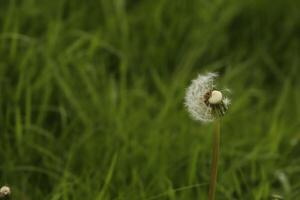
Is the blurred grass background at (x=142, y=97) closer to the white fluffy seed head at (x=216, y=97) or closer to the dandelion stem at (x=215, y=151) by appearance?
the dandelion stem at (x=215, y=151)

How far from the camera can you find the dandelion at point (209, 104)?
1.53 metres

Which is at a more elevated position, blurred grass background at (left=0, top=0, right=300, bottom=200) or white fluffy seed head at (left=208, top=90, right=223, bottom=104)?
blurred grass background at (left=0, top=0, right=300, bottom=200)

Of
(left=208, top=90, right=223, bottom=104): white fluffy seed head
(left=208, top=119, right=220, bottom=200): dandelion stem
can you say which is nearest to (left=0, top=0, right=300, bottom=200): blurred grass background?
(left=208, top=119, right=220, bottom=200): dandelion stem

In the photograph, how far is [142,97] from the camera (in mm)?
2680

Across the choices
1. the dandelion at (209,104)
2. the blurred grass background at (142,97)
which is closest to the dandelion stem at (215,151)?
the dandelion at (209,104)

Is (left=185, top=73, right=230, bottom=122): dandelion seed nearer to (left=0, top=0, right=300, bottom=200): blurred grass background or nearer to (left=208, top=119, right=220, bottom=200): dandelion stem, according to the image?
(left=208, top=119, right=220, bottom=200): dandelion stem

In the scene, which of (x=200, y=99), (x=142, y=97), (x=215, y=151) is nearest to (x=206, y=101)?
(x=200, y=99)

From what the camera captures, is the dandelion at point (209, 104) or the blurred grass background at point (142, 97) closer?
the dandelion at point (209, 104)

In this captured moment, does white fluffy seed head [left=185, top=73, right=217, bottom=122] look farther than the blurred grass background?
No

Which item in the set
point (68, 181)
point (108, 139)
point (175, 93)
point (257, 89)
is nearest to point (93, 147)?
point (108, 139)

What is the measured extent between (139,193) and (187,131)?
0.44m

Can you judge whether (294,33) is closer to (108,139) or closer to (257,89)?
(257,89)

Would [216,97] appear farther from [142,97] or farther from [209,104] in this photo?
[142,97]

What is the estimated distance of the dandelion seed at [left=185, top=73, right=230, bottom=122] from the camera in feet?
5.00
